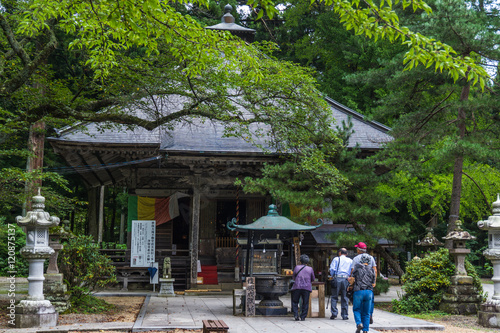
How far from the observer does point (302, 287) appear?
10.2 m

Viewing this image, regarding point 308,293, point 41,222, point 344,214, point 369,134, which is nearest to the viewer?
point 41,222

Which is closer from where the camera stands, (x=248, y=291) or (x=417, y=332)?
(x=417, y=332)

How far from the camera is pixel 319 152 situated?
12453 mm

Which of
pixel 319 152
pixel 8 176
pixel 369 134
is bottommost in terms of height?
pixel 8 176

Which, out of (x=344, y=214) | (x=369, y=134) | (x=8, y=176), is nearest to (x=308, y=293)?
Answer: (x=344, y=214)

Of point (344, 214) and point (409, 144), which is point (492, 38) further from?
point (344, 214)

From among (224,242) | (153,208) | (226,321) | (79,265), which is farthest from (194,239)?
(226,321)

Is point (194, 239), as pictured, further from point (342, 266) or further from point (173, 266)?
point (342, 266)

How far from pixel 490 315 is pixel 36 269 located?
9379 millimetres

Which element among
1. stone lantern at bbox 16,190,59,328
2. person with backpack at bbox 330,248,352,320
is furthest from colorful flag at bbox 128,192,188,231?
person with backpack at bbox 330,248,352,320

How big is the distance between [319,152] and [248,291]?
13.5 feet

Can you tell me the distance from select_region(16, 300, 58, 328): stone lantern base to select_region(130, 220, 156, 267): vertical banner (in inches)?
271

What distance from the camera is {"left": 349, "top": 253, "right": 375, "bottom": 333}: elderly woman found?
8125 millimetres

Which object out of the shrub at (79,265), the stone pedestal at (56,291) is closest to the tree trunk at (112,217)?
the shrub at (79,265)
